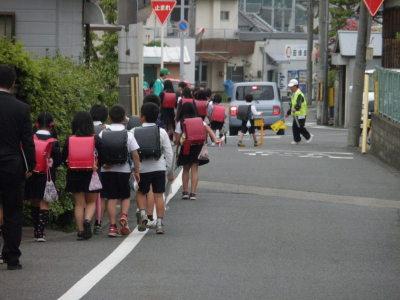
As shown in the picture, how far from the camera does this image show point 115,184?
1316 centimetres

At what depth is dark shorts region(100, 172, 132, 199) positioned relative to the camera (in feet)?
43.0

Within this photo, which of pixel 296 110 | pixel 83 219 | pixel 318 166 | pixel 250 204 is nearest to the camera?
pixel 83 219

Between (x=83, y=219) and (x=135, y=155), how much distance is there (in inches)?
38.3

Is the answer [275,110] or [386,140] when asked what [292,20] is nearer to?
[275,110]

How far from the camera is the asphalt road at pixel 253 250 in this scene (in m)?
9.52

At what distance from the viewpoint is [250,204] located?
1653 cm

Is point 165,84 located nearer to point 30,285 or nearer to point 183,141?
point 183,141

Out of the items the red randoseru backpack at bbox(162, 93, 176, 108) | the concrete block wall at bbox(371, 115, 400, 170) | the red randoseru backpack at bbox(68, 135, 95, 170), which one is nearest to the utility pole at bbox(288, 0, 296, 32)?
the concrete block wall at bbox(371, 115, 400, 170)

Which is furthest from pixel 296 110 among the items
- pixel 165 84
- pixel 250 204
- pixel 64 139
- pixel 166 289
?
pixel 166 289

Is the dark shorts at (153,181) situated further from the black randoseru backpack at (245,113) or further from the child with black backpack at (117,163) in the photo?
the black randoseru backpack at (245,113)

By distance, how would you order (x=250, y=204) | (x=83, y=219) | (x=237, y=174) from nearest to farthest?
(x=83, y=219), (x=250, y=204), (x=237, y=174)

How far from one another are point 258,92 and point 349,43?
7.33m

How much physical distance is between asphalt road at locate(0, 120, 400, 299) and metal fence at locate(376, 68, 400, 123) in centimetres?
354

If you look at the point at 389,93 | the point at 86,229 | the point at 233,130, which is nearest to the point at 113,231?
the point at 86,229
